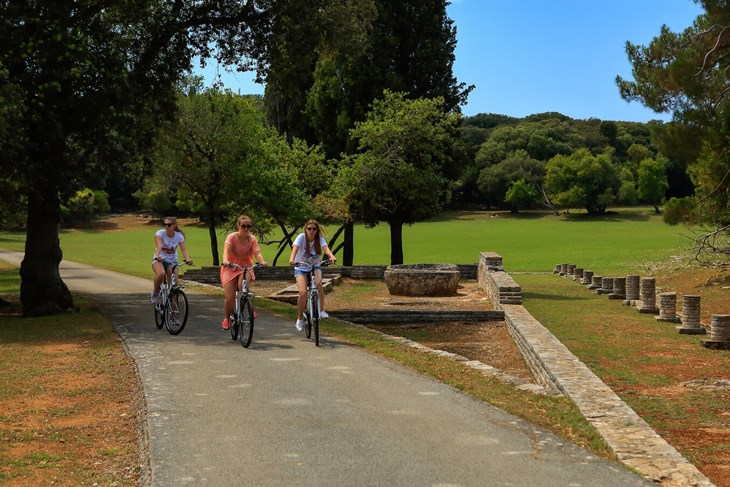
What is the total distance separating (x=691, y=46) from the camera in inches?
920

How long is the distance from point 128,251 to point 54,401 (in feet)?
167

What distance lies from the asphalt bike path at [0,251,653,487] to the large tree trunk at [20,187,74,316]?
8241mm

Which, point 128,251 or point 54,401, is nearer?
point 54,401

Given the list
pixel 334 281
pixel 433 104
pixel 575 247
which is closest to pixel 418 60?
pixel 433 104

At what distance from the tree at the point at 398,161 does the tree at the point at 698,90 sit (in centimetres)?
1005

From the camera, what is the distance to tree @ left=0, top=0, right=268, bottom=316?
16438 mm

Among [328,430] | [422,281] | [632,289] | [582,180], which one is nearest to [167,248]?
[328,430]

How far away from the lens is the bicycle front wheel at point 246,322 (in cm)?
1162

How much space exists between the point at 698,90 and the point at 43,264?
674 inches

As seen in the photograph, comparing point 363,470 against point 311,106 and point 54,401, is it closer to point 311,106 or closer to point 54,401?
point 54,401

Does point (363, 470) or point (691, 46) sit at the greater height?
point (691, 46)

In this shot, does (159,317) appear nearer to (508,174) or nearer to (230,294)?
(230,294)

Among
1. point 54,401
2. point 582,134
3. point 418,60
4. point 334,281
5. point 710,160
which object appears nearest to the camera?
point 54,401

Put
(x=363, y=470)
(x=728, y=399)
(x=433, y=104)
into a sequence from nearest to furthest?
(x=363, y=470) → (x=728, y=399) → (x=433, y=104)
